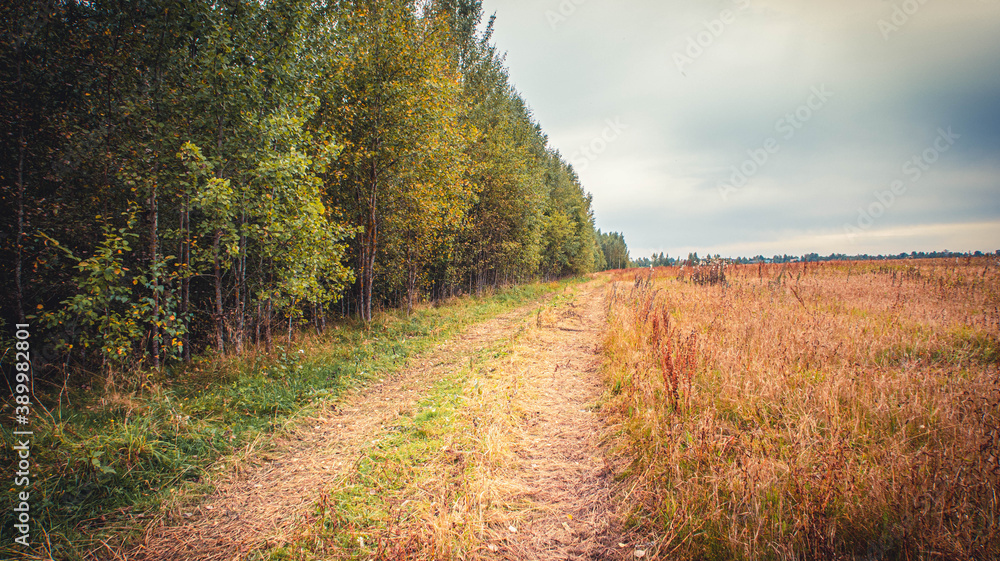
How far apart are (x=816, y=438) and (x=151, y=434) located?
7.78 meters

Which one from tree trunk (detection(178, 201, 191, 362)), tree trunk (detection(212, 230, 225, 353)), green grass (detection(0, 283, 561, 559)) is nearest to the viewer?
green grass (detection(0, 283, 561, 559))

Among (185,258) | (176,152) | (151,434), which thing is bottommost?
(151,434)

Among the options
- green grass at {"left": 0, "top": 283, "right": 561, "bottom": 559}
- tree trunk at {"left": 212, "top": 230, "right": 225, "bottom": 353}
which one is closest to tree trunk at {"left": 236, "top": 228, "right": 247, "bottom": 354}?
tree trunk at {"left": 212, "top": 230, "right": 225, "bottom": 353}

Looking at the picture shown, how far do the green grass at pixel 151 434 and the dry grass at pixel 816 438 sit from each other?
3144 mm

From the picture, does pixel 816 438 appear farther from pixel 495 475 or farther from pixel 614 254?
pixel 614 254

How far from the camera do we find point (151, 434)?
13.2 feet

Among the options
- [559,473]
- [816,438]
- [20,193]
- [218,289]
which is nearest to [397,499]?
[559,473]

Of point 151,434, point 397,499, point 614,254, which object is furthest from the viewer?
point 614,254

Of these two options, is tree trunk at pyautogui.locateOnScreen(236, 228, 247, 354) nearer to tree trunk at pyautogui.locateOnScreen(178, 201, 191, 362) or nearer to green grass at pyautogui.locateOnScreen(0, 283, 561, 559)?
green grass at pyautogui.locateOnScreen(0, 283, 561, 559)

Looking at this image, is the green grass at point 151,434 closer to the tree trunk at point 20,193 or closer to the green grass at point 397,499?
the green grass at point 397,499

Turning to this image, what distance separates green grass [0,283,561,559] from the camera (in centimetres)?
305

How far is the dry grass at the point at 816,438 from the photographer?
2488mm

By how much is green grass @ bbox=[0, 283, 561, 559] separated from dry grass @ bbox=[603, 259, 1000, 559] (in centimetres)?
314

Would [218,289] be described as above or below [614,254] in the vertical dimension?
below
